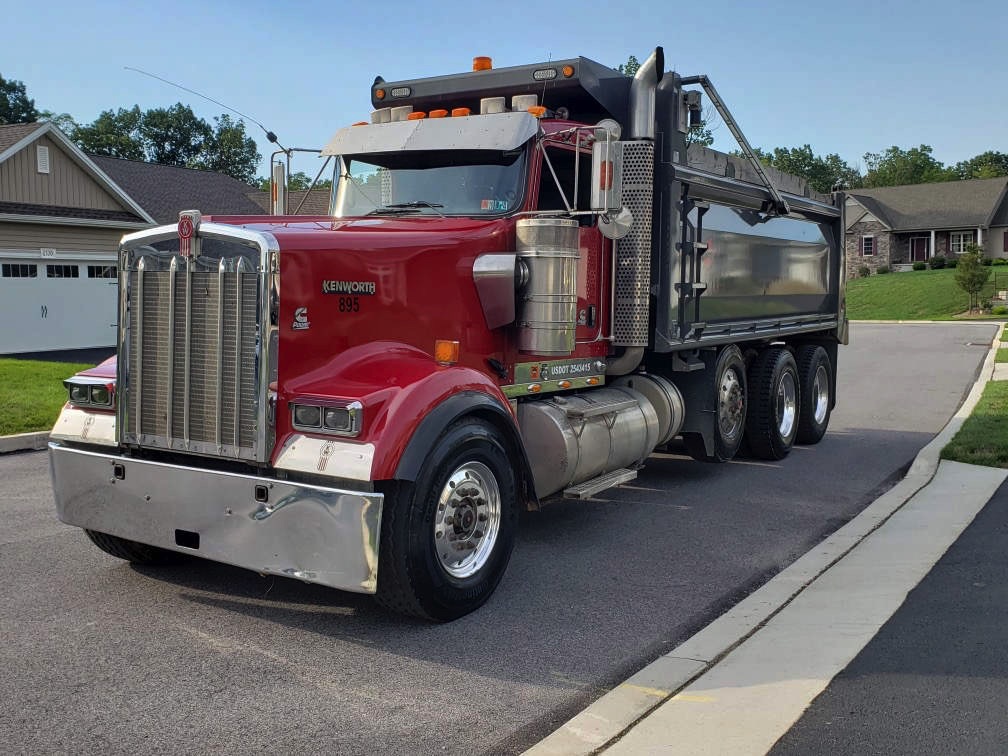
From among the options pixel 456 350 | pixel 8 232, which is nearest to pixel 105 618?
pixel 456 350

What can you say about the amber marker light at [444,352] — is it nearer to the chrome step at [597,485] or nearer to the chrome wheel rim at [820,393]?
the chrome step at [597,485]

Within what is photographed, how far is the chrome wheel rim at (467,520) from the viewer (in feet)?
17.0

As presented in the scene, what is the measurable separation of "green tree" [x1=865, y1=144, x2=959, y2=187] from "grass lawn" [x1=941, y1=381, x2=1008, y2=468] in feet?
344

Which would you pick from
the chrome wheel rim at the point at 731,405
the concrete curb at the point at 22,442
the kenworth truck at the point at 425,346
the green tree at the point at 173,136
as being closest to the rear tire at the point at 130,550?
the kenworth truck at the point at 425,346

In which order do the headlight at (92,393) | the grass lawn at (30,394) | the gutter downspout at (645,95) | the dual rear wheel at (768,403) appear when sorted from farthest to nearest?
the grass lawn at (30,394)
the dual rear wheel at (768,403)
the gutter downspout at (645,95)
the headlight at (92,393)

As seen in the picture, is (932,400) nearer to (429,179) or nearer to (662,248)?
(662,248)

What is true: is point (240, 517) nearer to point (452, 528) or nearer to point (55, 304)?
point (452, 528)

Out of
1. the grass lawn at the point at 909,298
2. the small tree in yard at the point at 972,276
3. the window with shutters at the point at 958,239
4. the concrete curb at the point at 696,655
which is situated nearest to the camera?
the concrete curb at the point at 696,655

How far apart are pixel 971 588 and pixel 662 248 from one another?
3268 millimetres

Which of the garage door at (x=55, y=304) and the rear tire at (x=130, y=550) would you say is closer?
the rear tire at (x=130, y=550)

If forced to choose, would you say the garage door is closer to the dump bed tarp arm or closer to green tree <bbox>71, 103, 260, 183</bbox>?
the dump bed tarp arm

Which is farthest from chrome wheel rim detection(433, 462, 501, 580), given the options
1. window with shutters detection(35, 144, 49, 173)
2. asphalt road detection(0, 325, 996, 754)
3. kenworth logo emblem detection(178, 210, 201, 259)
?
window with shutters detection(35, 144, 49, 173)

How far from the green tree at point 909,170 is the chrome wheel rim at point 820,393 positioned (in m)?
106

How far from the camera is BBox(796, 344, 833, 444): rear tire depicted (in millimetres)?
11000
